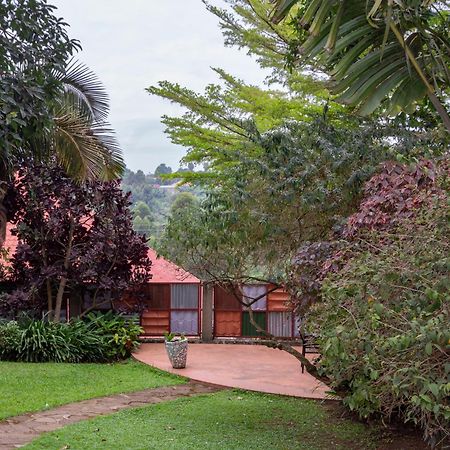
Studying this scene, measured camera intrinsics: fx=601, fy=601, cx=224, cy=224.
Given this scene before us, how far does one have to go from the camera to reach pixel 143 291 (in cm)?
1353

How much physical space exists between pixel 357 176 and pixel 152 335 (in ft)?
25.6

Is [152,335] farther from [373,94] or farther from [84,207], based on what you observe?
[373,94]

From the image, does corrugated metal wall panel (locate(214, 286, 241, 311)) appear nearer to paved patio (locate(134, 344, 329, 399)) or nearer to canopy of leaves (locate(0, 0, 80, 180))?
paved patio (locate(134, 344, 329, 399))

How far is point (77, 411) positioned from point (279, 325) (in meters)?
6.67

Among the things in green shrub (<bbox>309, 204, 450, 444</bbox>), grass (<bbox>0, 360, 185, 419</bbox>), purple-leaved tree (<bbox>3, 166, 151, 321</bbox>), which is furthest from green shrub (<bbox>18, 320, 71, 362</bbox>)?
green shrub (<bbox>309, 204, 450, 444</bbox>)

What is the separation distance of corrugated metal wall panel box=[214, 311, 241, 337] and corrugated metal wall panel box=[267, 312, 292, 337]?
74 centimetres

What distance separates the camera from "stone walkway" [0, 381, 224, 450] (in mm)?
6973

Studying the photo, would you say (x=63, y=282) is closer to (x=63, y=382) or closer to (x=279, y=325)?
(x=63, y=382)

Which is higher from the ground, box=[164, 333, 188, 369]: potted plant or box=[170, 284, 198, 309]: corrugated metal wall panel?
box=[170, 284, 198, 309]: corrugated metal wall panel

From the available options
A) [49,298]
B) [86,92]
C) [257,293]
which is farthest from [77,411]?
[86,92]

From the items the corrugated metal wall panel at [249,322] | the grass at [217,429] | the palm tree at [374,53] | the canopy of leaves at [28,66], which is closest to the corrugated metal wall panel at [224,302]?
the corrugated metal wall panel at [249,322]

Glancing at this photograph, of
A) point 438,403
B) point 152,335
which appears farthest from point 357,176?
point 152,335

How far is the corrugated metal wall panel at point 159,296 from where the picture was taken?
14.0 metres

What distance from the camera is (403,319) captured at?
12.0 feet
